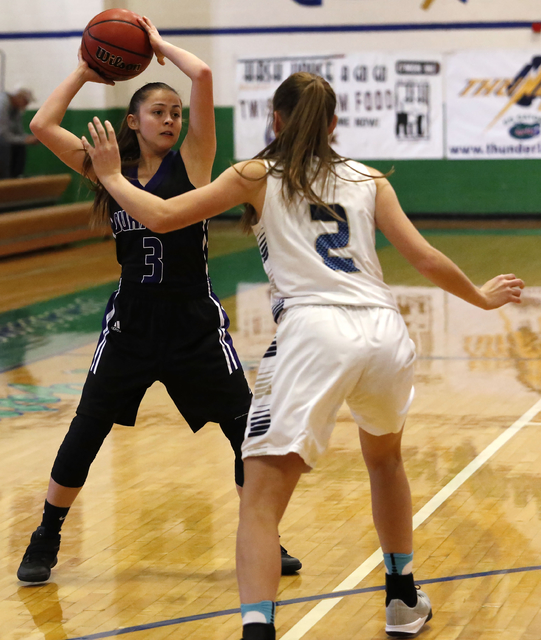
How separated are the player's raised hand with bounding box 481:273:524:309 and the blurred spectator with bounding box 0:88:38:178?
1193 cm

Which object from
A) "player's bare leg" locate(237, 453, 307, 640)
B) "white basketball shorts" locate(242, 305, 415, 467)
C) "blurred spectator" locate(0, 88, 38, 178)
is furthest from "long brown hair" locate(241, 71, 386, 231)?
"blurred spectator" locate(0, 88, 38, 178)

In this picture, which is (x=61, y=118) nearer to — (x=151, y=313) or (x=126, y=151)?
(x=126, y=151)

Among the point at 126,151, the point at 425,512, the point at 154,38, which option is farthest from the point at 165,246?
the point at 425,512

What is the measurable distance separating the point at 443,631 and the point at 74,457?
4.24 ft

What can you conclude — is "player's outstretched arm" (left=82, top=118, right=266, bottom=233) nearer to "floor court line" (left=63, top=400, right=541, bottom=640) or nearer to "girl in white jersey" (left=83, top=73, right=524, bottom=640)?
"girl in white jersey" (left=83, top=73, right=524, bottom=640)

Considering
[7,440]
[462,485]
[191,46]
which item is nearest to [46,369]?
[7,440]

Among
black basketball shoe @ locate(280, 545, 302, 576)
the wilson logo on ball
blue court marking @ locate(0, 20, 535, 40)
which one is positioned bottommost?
black basketball shoe @ locate(280, 545, 302, 576)

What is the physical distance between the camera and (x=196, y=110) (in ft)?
10.6

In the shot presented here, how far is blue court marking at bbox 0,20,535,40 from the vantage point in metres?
15.2

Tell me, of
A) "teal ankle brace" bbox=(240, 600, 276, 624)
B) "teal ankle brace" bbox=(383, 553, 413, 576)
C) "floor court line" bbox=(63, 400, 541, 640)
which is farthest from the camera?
"floor court line" bbox=(63, 400, 541, 640)

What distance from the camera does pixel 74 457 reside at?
11.3 feet

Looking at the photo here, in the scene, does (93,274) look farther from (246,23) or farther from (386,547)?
(386,547)

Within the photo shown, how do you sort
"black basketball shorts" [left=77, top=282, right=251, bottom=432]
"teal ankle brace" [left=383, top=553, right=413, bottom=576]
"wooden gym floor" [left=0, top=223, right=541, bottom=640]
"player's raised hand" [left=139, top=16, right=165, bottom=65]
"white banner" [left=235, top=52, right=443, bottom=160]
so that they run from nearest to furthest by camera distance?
1. "teal ankle brace" [left=383, top=553, right=413, bottom=576]
2. "wooden gym floor" [left=0, top=223, right=541, bottom=640]
3. "player's raised hand" [left=139, top=16, right=165, bottom=65]
4. "black basketball shorts" [left=77, top=282, right=251, bottom=432]
5. "white banner" [left=235, top=52, right=443, bottom=160]

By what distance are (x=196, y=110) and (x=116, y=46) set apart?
0.44 meters
